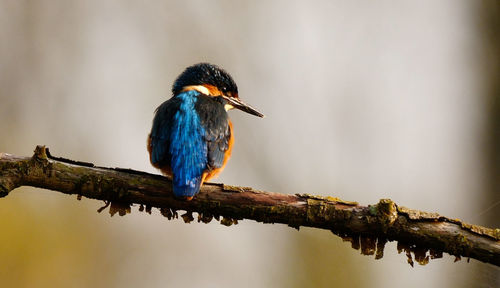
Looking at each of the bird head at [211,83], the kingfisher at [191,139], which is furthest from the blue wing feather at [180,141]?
the bird head at [211,83]

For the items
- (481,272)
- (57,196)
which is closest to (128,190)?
(481,272)

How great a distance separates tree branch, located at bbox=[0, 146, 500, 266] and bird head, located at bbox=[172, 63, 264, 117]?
173 cm


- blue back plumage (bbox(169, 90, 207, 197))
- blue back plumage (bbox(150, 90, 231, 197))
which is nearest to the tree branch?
blue back plumage (bbox(169, 90, 207, 197))

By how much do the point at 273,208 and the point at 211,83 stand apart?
78.7 inches

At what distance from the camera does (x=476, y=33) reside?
727cm

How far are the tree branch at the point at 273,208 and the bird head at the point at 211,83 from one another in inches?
68.0

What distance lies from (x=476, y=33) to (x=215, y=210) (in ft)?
18.4

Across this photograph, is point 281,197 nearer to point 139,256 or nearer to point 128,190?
point 128,190

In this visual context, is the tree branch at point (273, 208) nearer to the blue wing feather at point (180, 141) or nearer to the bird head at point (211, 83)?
the blue wing feather at point (180, 141)

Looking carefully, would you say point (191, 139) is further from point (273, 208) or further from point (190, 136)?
point (273, 208)

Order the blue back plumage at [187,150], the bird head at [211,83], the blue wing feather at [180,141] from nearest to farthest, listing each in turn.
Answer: the blue back plumage at [187,150] < the blue wing feather at [180,141] < the bird head at [211,83]

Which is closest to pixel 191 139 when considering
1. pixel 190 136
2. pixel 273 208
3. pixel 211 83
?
pixel 190 136

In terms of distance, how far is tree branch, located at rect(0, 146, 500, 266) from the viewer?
2586mm

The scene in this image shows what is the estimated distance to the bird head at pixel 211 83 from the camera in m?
4.48
